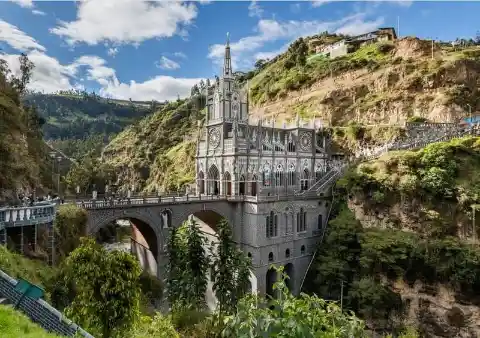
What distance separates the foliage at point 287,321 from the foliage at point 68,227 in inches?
769

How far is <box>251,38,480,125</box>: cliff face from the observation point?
188 feet

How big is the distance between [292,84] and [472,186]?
5435 cm

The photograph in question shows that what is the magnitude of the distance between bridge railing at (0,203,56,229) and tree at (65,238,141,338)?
9115 millimetres

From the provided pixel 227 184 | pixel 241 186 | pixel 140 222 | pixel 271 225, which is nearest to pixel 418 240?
pixel 271 225

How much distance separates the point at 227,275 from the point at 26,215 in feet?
51.3

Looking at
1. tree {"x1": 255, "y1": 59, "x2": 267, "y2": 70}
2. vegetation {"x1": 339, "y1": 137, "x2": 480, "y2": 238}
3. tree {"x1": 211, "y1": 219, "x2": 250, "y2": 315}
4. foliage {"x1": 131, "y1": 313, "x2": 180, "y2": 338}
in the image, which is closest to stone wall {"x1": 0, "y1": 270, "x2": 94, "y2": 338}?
foliage {"x1": 131, "y1": 313, "x2": 180, "y2": 338}

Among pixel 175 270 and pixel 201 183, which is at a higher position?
pixel 201 183

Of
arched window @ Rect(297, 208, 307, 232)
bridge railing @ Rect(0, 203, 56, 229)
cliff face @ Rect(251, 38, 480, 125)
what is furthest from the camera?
cliff face @ Rect(251, 38, 480, 125)

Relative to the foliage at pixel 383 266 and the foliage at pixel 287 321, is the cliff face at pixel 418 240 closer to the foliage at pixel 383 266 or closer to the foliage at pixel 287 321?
the foliage at pixel 383 266

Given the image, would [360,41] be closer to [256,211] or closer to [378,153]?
[378,153]

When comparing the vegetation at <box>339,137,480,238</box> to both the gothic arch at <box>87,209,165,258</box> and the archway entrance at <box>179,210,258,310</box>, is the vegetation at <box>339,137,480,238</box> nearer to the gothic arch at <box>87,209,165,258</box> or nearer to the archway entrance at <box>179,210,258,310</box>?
the archway entrance at <box>179,210,258,310</box>

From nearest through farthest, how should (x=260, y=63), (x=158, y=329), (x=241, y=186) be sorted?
1. (x=158, y=329)
2. (x=241, y=186)
3. (x=260, y=63)

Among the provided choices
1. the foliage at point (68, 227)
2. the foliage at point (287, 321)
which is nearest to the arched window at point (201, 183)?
the foliage at point (68, 227)

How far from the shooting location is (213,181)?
4488 cm
